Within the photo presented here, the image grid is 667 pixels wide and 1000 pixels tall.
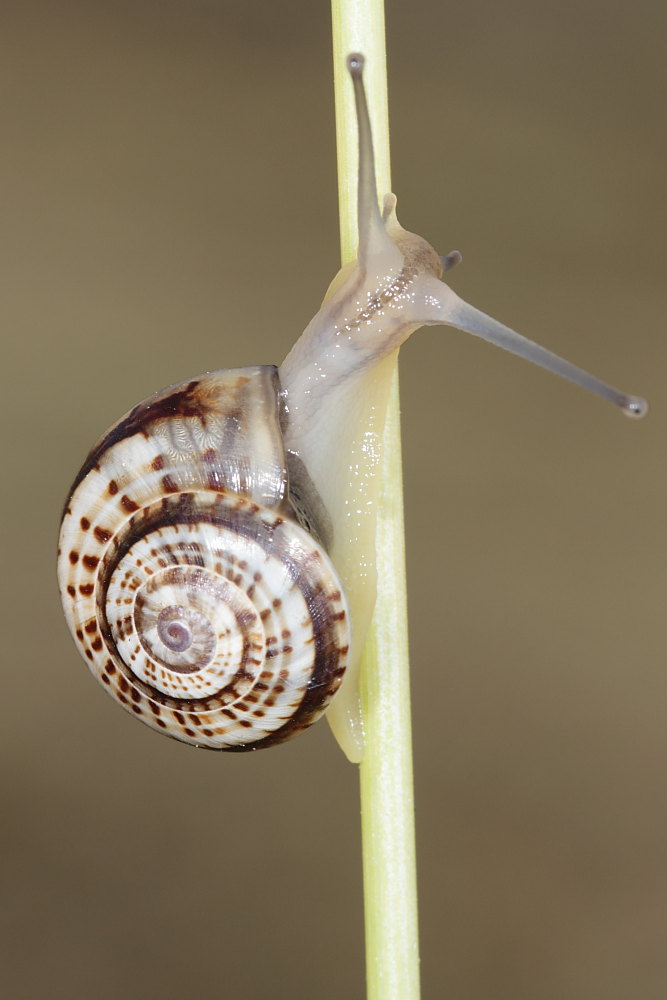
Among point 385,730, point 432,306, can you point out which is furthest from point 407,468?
point 385,730

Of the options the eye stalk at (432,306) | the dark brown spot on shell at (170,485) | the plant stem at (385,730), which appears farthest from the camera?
the dark brown spot on shell at (170,485)

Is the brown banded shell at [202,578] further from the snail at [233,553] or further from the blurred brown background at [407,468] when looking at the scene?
the blurred brown background at [407,468]

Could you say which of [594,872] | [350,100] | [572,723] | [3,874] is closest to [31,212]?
[3,874]

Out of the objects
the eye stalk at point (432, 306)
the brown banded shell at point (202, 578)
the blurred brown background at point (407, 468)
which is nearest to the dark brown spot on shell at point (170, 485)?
the brown banded shell at point (202, 578)

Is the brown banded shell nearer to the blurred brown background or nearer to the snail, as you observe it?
the snail

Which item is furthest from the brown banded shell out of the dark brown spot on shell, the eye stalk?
the eye stalk

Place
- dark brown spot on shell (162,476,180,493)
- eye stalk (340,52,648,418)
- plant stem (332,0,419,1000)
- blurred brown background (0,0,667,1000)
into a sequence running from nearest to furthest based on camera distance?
plant stem (332,0,419,1000) < eye stalk (340,52,648,418) < dark brown spot on shell (162,476,180,493) < blurred brown background (0,0,667,1000)

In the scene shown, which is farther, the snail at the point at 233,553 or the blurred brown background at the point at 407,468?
the blurred brown background at the point at 407,468

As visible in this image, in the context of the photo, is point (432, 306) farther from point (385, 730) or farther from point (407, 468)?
point (407, 468)
